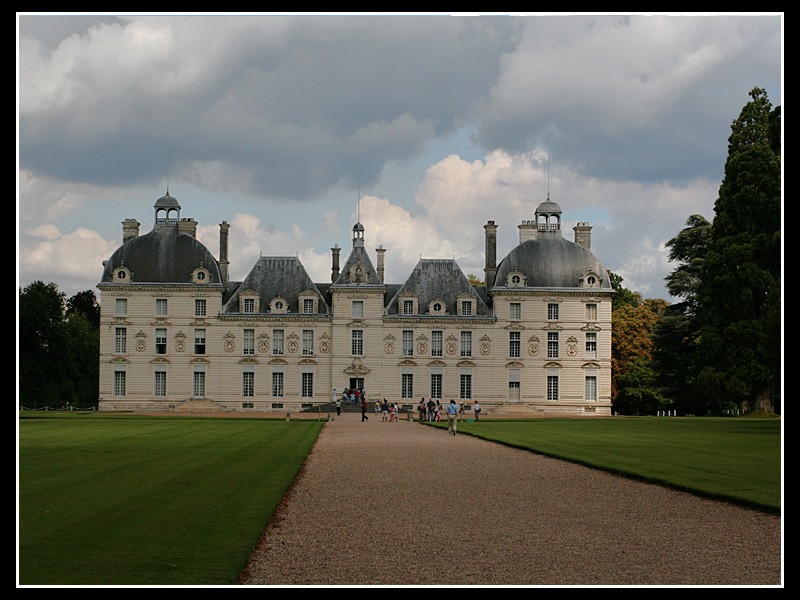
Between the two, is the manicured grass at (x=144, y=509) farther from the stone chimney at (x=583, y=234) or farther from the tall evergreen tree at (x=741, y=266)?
the stone chimney at (x=583, y=234)

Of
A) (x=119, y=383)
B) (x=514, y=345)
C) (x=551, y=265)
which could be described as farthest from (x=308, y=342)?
(x=551, y=265)

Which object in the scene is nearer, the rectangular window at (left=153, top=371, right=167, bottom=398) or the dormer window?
the rectangular window at (left=153, top=371, right=167, bottom=398)

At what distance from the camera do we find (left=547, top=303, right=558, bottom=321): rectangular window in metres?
64.3

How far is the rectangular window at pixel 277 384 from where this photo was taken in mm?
63281

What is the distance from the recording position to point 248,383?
2501 inches

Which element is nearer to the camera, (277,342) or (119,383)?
(119,383)

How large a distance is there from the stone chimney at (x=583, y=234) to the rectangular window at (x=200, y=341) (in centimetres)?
2276

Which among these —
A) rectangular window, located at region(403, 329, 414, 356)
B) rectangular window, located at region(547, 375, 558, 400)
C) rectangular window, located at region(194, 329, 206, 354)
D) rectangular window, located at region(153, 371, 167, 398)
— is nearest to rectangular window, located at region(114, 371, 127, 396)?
rectangular window, located at region(153, 371, 167, 398)

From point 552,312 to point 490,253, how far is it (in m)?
5.31

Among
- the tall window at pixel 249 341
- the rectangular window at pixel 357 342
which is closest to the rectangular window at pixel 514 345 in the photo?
the rectangular window at pixel 357 342

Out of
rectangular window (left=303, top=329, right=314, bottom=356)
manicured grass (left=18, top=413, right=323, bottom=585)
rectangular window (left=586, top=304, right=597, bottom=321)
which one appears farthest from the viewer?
rectangular window (left=586, top=304, right=597, bottom=321)

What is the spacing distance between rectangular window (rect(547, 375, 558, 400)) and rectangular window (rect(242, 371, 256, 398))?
16882 millimetres

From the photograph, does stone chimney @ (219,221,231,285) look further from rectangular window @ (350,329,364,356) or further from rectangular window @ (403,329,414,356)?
rectangular window @ (403,329,414,356)

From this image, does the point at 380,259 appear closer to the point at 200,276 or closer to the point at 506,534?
the point at 200,276
